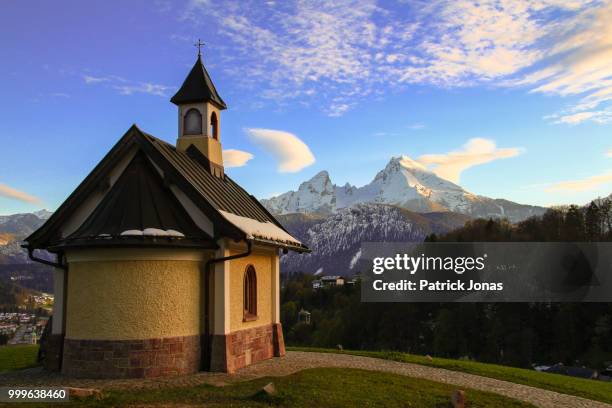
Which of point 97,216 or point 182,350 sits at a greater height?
point 97,216

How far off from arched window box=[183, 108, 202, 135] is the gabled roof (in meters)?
0.48

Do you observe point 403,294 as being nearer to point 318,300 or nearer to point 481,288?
point 481,288

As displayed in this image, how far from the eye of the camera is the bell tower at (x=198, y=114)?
2081 cm

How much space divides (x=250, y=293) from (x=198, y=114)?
7.14 metres

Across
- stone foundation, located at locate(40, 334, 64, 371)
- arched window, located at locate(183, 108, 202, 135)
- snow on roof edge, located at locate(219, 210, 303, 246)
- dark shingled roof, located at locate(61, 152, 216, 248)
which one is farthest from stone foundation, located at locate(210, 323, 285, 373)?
arched window, located at locate(183, 108, 202, 135)

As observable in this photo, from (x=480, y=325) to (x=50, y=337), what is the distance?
62.1 metres

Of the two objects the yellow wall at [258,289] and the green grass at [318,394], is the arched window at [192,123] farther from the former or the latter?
the green grass at [318,394]

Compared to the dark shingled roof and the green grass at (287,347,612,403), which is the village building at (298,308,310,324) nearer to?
the green grass at (287,347,612,403)

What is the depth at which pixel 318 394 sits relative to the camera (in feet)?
40.6

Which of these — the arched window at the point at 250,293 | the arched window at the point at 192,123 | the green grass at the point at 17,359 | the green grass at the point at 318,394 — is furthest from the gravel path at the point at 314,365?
the arched window at the point at 192,123

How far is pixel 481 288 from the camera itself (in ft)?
242

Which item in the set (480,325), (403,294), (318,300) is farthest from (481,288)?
(318,300)

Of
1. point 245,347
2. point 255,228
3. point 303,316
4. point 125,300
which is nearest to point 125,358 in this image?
point 125,300

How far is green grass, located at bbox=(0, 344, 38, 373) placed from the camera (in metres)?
19.1
